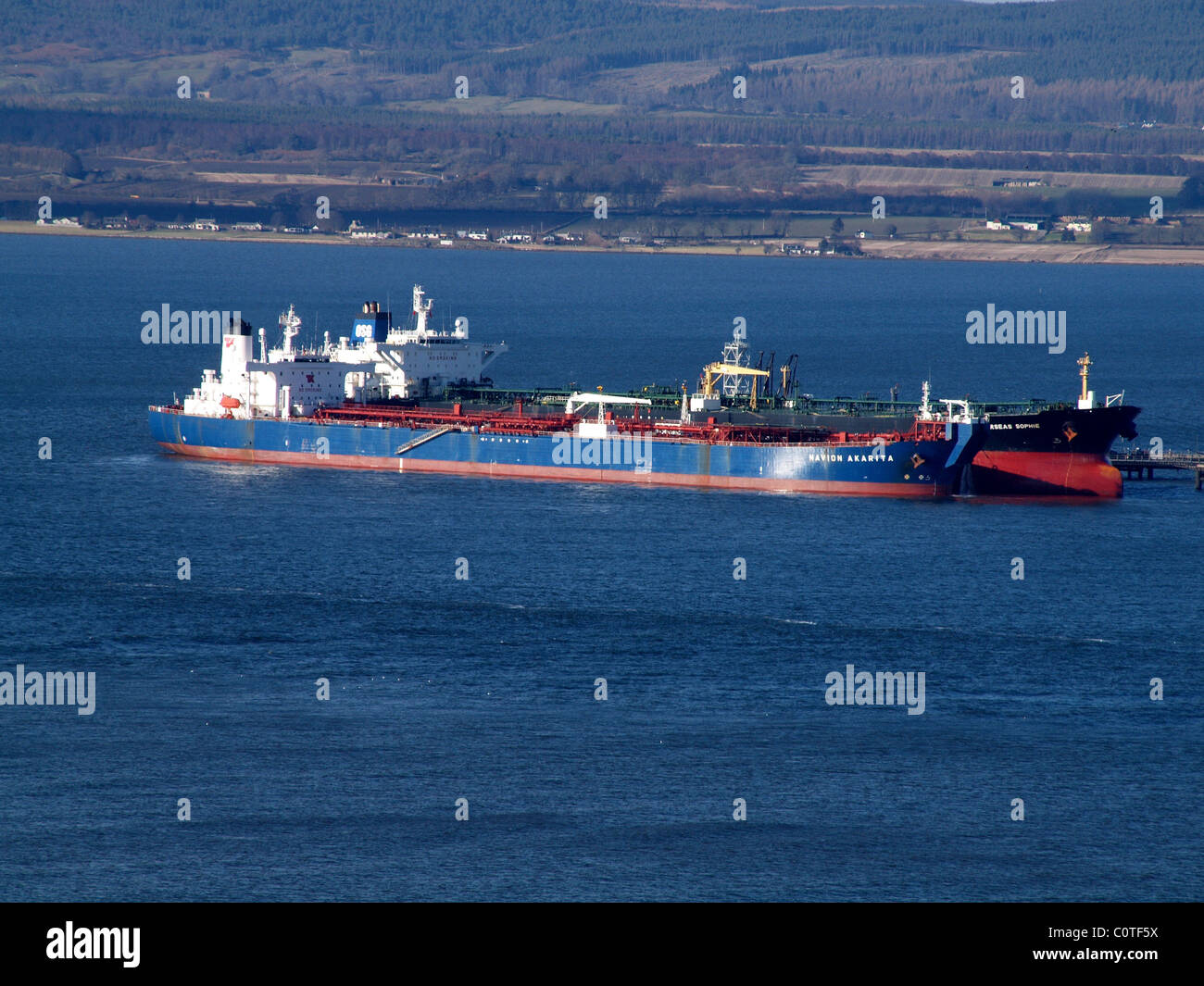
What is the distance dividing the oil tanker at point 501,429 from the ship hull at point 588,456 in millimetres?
50

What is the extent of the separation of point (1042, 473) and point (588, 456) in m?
A: 17.0

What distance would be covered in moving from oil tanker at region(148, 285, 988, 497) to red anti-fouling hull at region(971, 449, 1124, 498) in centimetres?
117

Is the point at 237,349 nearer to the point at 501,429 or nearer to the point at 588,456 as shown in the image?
the point at 501,429

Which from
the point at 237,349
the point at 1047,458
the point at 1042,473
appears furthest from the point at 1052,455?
the point at 237,349

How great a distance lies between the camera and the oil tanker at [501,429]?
62656 millimetres

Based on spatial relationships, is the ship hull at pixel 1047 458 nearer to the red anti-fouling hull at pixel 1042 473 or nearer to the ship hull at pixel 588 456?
the red anti-fouling hull at pixel 1042 473

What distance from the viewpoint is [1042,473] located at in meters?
64.2

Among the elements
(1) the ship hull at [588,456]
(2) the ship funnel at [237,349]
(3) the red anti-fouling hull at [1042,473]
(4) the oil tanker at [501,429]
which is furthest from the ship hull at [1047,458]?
(2) the ship funnel at [237,349]

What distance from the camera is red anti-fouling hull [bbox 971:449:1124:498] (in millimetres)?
63688

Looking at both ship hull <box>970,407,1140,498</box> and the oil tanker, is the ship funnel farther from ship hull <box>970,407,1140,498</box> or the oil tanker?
ship hull <box>970,407,1140,498</box>

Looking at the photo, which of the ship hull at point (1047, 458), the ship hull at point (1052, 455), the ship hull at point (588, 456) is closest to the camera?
the ship hull at point (588, 456)

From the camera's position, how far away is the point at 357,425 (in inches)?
2707

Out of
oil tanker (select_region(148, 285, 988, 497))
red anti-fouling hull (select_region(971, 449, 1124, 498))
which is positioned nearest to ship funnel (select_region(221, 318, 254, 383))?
oil tanker (select_region(148, 285, 988, 497))
